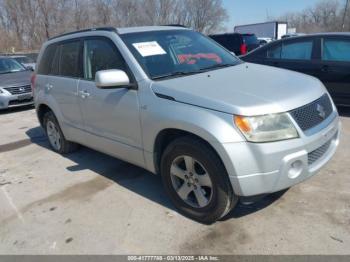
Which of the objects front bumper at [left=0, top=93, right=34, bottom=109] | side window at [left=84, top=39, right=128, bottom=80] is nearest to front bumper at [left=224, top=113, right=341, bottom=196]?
side window at [left=84, top=39, right=128, bottom=80]

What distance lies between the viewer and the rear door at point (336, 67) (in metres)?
6.11

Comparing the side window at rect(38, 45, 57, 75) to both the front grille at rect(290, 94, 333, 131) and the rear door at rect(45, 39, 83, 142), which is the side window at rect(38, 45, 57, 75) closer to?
the rear door at rect(45, 39, 83, 142)

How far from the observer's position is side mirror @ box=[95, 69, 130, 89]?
3.30 metres

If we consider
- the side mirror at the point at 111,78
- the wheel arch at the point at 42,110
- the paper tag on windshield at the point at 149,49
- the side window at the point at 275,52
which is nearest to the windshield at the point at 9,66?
the wheel arch at the point at 42,110

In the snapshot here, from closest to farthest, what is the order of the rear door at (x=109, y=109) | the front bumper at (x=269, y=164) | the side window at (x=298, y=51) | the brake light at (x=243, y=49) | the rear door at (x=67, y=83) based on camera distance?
the front bumper at (x=269, y=164)
the rear door at (x=109, y=109)
the rear door at (x=67, y=83)
the side window at (x=298, y=51)
the brake light at (x=243, y=49)

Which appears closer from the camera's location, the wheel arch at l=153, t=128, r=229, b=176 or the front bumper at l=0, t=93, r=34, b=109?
the wheel arch at l=153, t=128, r=229, b=176

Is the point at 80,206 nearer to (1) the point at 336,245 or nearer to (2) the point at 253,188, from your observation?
(2) the point at 253,188

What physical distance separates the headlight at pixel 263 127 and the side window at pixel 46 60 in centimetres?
359

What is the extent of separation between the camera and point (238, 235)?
299 centimetres

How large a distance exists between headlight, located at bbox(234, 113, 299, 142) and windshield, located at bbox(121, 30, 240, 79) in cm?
111

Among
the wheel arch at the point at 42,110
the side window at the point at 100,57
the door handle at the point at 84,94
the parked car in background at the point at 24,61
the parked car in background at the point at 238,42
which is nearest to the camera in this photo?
the side window at the point at 100,57

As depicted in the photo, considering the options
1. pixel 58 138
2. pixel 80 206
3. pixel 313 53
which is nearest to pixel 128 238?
pixel 80 206

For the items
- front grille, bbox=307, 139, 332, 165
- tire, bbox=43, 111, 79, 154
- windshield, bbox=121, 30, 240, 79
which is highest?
windshield, bbox=121, 30, 240, 79

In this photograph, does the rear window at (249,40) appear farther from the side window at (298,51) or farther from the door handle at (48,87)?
the door handle at (48,87)
